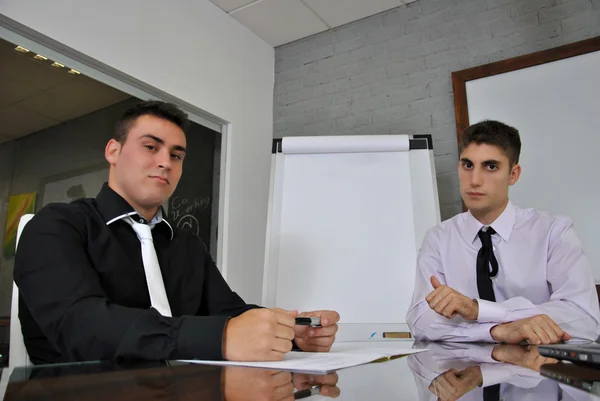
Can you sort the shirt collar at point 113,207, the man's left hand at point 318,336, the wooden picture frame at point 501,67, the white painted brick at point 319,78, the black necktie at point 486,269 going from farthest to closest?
the white painted brick at point 319,78 → the wooden picture frame at point 501,67 → the black necktie at point 486,269 → the shirt collar at point 113,207 → the man's left hand at point 318,336

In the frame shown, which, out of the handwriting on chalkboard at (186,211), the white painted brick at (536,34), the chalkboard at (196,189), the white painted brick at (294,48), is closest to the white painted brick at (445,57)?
the white painted brick at (536,34)

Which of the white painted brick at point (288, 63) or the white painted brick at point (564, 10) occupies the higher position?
the white painted brick at point (288, 63)

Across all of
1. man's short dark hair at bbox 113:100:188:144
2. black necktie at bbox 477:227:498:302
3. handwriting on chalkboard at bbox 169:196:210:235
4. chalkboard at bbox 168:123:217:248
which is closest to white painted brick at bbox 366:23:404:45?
chalkboard at bbox 168:123:217:248

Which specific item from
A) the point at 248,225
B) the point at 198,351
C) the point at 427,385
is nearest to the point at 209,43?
the point at 248,225

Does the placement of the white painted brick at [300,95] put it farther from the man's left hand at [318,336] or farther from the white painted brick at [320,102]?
the man's left hand at [318,336]

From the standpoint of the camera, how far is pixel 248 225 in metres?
2.91

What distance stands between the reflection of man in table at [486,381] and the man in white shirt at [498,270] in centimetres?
50

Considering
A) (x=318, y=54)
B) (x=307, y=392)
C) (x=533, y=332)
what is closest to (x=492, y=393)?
(x=307, y=392)

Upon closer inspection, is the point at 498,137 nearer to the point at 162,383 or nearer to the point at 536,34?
the point at 536,34

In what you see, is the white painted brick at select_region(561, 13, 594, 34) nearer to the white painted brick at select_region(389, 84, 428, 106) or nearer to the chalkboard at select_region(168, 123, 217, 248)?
the white painted brick at select_region(389, 84, 428, 106)

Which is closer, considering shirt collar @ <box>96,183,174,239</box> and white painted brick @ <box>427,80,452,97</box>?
shirt collar @ <box>96,183,174,239</box>

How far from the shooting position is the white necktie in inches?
41.9

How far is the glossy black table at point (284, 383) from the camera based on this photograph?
1.37 feet

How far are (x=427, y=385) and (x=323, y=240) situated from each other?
68.8 inches
